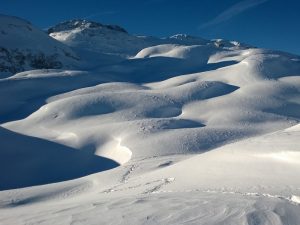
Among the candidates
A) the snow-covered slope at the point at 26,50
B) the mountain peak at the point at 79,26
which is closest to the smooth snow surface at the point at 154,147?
the snow-covered slope at the point at 26,50

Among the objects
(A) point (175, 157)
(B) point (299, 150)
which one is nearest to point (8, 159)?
(A) point (175, 157)

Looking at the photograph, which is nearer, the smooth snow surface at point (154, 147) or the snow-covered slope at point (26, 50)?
the smooth snow surface at point (154, 147)

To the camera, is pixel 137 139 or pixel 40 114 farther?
pixel 40 114

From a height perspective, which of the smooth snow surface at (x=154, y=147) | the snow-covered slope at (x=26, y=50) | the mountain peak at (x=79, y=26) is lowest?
the smooth snow surface at (x=154, y=147)

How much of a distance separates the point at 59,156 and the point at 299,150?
36.1 feet

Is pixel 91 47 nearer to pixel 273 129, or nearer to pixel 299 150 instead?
pixel 273 129

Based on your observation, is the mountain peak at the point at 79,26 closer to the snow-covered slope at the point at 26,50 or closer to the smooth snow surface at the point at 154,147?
the snow-covered slope at the point at 26,50

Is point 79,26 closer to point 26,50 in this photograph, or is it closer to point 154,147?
point 26,50

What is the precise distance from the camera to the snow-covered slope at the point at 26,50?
43.7 meters

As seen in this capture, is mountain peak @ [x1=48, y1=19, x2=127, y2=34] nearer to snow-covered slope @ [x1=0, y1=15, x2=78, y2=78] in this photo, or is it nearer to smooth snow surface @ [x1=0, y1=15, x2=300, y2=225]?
snow-covered slope @ [x1=0, y1=15, x2=78, y2=78]

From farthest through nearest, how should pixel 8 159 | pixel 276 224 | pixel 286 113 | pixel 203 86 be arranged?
pixel 203 86
pixel 286 113
pixel 8 159
pixel 276 224

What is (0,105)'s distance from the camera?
89.6 ft

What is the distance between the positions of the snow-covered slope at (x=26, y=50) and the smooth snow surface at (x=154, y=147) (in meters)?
8.20

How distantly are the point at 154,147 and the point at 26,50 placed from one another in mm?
35082
